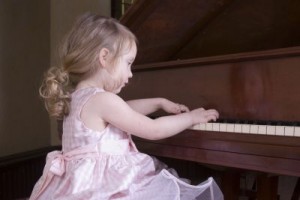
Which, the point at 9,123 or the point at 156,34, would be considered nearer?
the point at 156,34

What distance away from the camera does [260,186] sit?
1781mm

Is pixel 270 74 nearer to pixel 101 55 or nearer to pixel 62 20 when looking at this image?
pixel 101 55

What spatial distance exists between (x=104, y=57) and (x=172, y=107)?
A: 0.97ft

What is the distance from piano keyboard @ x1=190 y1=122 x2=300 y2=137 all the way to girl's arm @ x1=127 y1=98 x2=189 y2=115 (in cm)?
12

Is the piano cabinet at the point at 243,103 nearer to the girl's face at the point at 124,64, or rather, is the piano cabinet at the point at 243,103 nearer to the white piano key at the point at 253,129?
the white piano key at the point at 253,129

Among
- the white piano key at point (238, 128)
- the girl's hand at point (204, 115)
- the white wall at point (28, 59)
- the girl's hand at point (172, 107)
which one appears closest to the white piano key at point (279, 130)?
the white piano key at point (238, 128)

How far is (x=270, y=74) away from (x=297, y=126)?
181mm

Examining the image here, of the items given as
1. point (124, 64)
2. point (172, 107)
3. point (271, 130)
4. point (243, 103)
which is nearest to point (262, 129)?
point (271, 130)

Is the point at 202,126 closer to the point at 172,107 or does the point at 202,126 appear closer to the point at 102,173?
the point at 172,107

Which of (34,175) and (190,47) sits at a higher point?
(190,47)

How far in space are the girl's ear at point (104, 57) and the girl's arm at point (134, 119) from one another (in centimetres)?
10

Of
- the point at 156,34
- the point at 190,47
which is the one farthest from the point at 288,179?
the point at 156,34

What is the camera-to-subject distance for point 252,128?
41.0 inches

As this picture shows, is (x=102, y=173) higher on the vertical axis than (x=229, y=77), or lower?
lower
